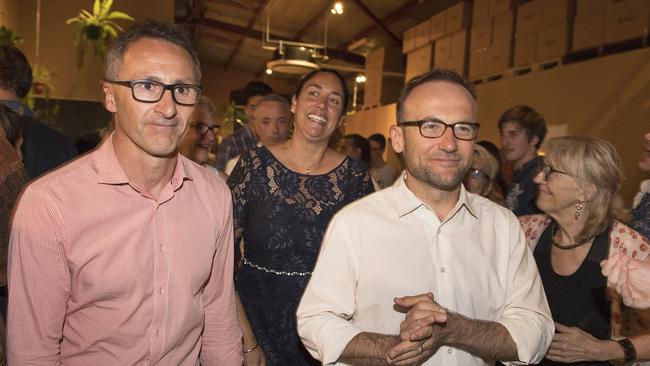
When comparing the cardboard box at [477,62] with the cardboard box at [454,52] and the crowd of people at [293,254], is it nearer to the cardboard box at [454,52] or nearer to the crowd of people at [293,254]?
the cardboard box at [454,52]

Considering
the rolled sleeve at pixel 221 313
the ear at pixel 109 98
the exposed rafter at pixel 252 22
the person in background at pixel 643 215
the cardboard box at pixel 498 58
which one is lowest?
the rolled sleeve at pixel 221 313

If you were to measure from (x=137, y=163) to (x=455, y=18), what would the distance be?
265 inches

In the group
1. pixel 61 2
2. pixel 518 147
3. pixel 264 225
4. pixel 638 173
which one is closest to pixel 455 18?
pixel 638 173

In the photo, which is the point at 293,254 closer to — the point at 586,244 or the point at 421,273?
the point at 421,273

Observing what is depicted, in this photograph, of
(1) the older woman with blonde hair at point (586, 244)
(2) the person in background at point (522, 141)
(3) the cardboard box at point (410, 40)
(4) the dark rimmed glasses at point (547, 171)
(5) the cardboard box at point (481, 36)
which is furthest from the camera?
(3) the cardboard box at point (410, 40)

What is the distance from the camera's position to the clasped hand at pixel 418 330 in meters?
1.33

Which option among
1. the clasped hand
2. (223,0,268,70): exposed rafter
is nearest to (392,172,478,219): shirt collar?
the clasped hand

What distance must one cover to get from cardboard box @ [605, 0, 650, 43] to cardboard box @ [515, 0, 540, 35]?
95cm

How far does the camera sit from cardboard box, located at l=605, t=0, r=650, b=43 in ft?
14.5

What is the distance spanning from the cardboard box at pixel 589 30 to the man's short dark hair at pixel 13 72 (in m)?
4.90

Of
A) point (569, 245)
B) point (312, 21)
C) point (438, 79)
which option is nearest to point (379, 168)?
point (569, 245)

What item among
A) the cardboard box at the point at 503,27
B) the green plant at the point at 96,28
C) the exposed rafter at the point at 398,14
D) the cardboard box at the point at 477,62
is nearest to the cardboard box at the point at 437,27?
the cardboard box at the point at 477,62

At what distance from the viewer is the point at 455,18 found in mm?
7328

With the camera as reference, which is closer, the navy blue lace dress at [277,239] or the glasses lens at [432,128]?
the glasses lens at [432,128]
